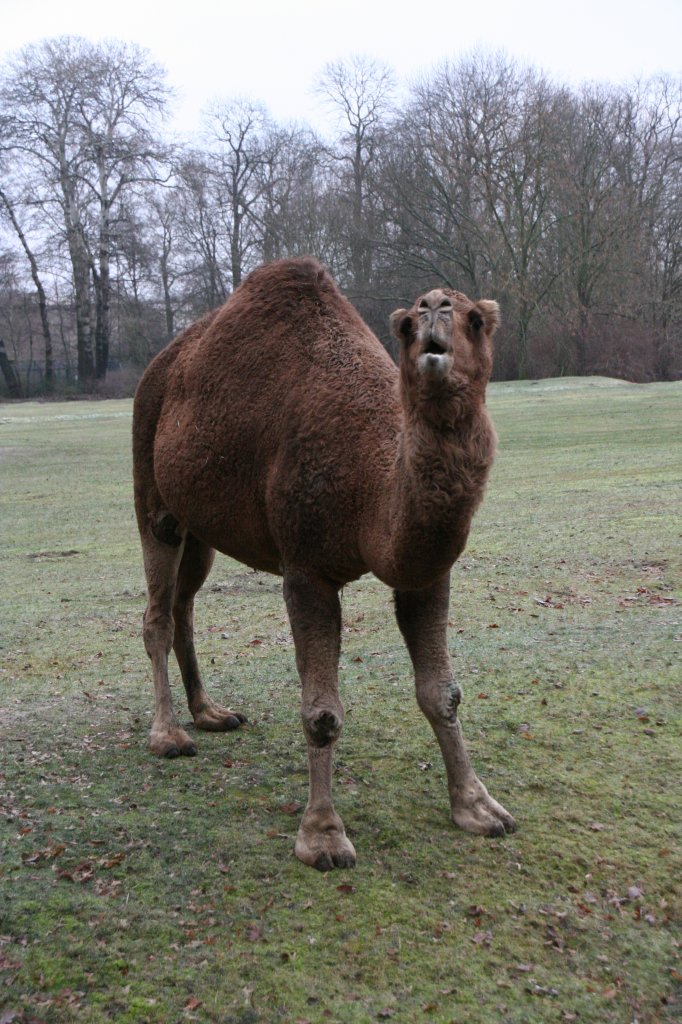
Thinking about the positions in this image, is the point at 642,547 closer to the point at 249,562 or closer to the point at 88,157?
the point at 249,562

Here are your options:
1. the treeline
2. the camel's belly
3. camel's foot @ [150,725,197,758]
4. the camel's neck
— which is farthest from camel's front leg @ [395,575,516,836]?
the treeline

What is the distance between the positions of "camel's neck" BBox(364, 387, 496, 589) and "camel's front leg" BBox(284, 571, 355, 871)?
28.6 inches

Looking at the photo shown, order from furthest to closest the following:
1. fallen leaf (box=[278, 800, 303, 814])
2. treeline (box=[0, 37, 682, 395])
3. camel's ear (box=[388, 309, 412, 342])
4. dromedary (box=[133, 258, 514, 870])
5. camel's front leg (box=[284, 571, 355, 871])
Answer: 1. treeline (box=[0, 37, 682, 395])
2. fallen leaf (box=[278, 800, 303, 814])
3. camel's front leg (box=[284, 571, 355, 871])
4. dromedary (box=[133, 258, 514, 870])
5. camel's ear (box=[388, 309, 412, 342])

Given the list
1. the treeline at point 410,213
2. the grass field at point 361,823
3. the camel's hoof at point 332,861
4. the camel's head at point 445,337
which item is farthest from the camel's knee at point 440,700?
the treeline at point 410,213

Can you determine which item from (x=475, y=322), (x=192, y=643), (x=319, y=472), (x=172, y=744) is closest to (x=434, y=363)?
(x=475, y=322)

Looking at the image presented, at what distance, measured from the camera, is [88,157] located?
149 feet

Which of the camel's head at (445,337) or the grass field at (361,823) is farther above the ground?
the camel's head at (445,337)

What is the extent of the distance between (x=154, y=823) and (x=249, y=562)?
132 centimetres

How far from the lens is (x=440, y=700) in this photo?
4.53 m

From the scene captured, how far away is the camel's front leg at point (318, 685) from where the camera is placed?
4.38 metres

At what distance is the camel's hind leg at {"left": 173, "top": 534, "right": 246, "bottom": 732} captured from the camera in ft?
19.4

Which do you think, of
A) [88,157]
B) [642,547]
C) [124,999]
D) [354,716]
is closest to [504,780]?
[354,716]

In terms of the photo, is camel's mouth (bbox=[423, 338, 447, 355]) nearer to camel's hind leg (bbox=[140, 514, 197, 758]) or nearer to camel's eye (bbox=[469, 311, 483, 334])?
camel's eye (bbox=[469, 311, 483, 334])

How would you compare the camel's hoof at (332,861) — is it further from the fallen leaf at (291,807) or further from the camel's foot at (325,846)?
the fallen leaf at (291,807)
